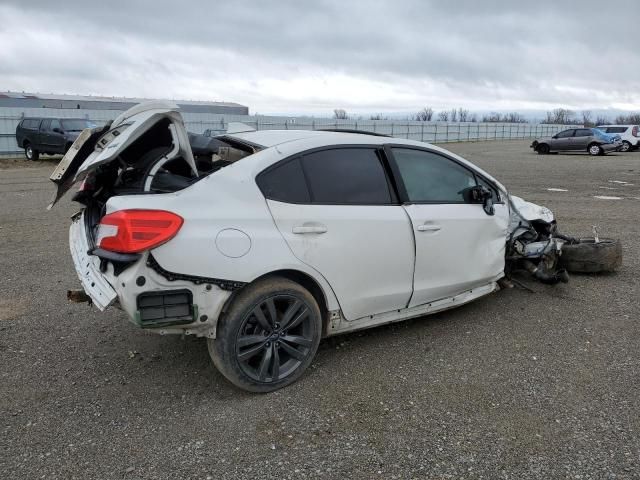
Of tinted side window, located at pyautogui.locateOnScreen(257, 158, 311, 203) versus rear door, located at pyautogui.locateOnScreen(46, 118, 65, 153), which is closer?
tinted side window, located at pyautogui.locateOnScreen(257, 158, 311, 203)

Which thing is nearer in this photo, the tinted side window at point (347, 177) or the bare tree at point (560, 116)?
the tinted side window at point (347, 177)

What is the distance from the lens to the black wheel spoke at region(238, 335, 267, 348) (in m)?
3.16

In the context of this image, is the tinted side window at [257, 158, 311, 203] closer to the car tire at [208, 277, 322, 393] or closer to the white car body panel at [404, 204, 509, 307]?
the car tire at [208, 277, 322, 393]

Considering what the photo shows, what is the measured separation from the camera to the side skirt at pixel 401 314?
11.8 ft

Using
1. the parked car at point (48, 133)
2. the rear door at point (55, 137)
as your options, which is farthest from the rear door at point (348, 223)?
the rear door at point (55, 137)

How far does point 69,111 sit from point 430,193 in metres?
25.9

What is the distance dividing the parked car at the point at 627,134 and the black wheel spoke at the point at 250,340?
2979 cm

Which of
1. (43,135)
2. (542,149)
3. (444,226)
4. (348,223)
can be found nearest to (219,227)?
(348,223)

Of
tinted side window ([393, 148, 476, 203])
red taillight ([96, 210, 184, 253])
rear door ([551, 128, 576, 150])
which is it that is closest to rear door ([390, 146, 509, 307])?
tinted side window ([393, 148, 476, 203])

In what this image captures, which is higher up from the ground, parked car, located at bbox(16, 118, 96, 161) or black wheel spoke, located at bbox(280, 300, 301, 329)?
parked car, located at bbox(16, 118, 96, 161)

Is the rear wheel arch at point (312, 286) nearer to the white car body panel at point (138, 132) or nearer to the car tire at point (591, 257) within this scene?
the white car body panel at point (138, 132)

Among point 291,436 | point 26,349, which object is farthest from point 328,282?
point 26,349

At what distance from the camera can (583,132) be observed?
27656mm

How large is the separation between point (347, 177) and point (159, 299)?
1493 millimetres
